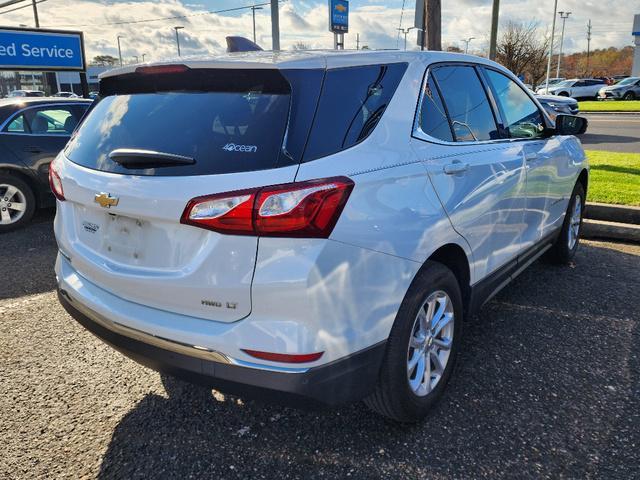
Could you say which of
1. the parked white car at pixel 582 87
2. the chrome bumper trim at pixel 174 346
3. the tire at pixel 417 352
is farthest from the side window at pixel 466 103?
the parked white car at pixel 582 87

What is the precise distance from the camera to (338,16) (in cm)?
1664

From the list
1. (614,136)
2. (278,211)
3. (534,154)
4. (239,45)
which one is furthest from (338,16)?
(278,211)

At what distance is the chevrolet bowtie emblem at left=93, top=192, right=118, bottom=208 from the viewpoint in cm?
225

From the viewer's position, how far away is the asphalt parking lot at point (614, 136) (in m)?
13.0

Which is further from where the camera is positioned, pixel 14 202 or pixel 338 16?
pixel 338 16

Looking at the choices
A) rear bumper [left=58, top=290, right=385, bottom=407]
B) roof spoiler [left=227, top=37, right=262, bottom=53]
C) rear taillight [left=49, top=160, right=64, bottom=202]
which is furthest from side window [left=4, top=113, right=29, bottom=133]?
rear bumper [left=58, top=290, right=385, bottom=407]

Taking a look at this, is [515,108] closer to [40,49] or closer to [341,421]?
[341,421]

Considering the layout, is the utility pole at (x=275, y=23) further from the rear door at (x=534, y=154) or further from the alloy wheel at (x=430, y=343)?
the alloy wheel at (x=430, y=343)

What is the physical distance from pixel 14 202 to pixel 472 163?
5.93 meters

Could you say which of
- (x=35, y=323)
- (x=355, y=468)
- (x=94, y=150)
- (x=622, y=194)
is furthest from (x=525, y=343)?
(x=622, y=194)

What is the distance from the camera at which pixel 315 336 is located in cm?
198

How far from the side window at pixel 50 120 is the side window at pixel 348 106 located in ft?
19.3

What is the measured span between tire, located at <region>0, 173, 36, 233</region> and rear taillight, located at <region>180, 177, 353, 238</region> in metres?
5.70

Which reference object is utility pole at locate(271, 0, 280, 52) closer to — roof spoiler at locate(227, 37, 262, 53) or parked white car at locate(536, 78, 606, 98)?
roof spoiler at locate(227, 37, 262, 53)
